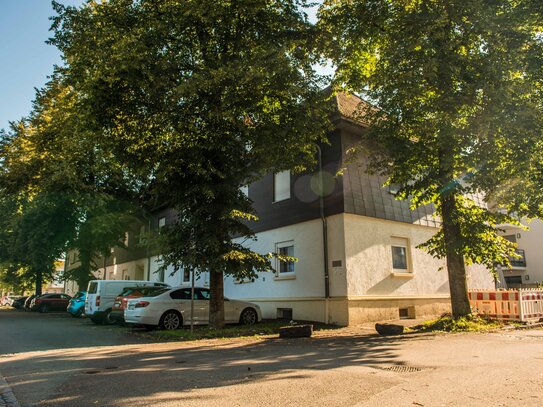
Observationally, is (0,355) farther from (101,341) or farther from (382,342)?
(382,342)

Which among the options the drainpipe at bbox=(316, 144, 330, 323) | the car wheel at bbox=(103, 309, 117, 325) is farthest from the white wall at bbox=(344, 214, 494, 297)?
the car wheel at bbox=(103, 309, 117, 325)

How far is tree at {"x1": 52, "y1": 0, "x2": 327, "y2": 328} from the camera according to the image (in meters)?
11.9

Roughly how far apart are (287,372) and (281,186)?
12.9m

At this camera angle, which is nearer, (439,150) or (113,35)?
(113,35)

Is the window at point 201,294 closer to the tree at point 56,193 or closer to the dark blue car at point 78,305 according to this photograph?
the tree at point 56,193

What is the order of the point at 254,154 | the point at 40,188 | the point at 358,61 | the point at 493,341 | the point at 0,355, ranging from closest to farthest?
the point at 0,355, the point at 493,341, the point at 254,154, the point at 358,61, the point at 40,188

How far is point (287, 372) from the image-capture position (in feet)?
22.7

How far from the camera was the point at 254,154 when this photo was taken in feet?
44.7

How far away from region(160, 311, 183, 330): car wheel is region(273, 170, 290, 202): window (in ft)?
22.1

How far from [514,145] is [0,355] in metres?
13.6

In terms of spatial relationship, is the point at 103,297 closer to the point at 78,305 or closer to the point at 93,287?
the point at 93,287

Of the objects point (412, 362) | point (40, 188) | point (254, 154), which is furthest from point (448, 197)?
point (40, 188)

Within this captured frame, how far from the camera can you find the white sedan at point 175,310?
1459cm

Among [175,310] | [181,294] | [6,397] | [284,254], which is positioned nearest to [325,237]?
[284,254]
